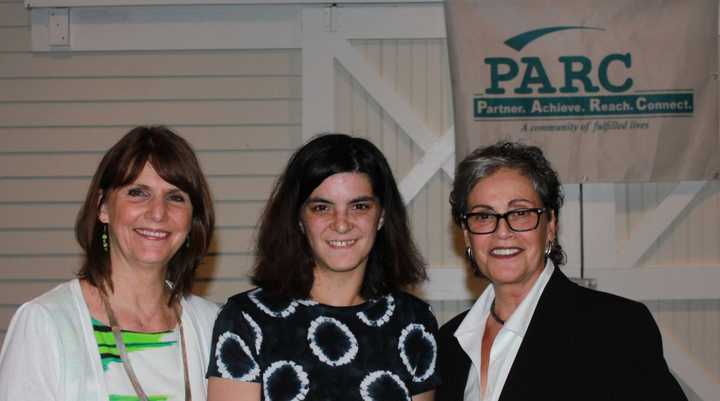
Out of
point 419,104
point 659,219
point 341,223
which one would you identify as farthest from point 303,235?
point 659,219

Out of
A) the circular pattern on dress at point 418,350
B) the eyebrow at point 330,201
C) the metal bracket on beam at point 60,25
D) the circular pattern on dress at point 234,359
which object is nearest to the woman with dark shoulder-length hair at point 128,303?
the circular pattern on dress at point 234,359

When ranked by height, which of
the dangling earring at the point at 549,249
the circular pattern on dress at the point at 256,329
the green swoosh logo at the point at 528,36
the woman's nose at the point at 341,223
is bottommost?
the circular pattern on dress at the point at 256,329

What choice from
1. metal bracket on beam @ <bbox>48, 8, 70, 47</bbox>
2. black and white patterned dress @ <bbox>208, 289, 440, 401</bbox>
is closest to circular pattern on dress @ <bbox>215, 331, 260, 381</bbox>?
black and white patterned dress @ <bbox>208, 289, 440, 401</bbox>

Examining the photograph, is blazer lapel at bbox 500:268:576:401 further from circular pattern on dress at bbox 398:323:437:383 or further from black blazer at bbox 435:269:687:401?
circular pattern on dress at bbox 398:323:437:383

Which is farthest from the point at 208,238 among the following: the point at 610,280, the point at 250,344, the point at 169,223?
the point at 610,280

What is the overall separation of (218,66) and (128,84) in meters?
0.58

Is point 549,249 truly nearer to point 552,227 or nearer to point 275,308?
point 552,227

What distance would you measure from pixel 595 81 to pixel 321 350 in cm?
313

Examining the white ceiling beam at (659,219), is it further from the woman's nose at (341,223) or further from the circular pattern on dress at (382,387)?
the woman's nose at (341,223)

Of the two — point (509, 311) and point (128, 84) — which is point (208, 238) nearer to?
point (509, 311)

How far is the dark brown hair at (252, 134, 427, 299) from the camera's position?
279 cm

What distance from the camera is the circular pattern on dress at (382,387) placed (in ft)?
8.99

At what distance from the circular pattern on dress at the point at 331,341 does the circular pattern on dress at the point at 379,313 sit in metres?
0.08

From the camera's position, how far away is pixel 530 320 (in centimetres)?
279
